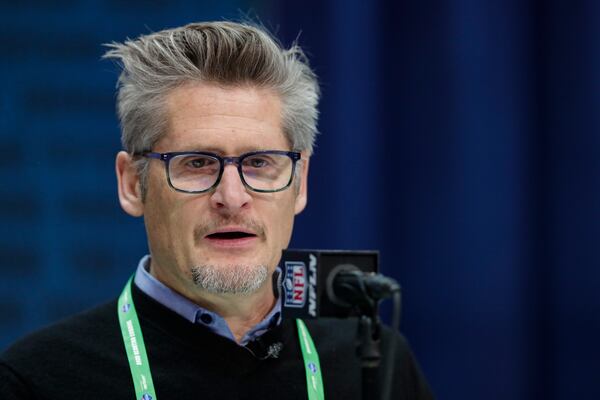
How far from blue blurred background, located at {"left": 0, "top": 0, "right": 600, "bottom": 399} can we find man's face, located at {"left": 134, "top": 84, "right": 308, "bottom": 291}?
6.36 ft

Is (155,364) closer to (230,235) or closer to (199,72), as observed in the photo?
(230,235)

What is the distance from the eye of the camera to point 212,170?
8.16ft

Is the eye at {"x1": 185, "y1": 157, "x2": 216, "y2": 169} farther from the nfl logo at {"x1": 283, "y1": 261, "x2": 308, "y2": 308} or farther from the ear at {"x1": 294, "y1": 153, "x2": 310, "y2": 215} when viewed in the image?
the nfl logo at {"x1": 283, "y1": 261, "x2": 308, "y2": 308}

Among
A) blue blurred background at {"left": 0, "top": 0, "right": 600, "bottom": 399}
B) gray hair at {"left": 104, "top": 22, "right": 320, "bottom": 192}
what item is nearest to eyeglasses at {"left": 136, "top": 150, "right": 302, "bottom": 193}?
gray hair at {"left": 104, "top": 22, "right": 320, "bottom": 192}

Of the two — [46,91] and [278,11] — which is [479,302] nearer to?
[278,11]

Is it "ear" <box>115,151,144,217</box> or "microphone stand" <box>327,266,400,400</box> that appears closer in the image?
"microphone stand" <box>327,266,400,400</box>

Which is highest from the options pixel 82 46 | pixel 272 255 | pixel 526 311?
pixel 82 46

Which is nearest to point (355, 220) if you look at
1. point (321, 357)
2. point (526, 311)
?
point (526, 311)

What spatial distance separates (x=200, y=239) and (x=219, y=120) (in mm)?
334

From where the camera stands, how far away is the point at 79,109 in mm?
4402

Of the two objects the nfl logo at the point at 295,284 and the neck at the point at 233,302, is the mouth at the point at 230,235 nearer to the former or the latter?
the neck at the point at 233,302

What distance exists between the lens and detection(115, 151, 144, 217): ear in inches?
105

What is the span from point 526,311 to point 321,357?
213 cm

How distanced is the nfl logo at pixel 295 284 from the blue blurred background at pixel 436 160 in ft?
8.02
